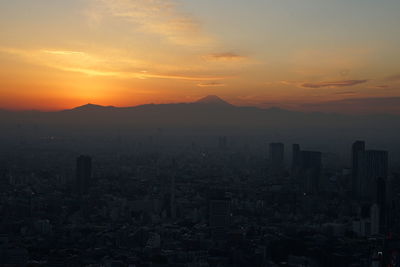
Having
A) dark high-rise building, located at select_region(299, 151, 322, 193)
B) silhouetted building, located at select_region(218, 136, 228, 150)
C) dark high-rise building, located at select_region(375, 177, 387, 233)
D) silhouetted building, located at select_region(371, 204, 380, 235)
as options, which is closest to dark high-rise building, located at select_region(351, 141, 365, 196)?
dark high-rise building, located at select_region(299, 151, 322, 193)

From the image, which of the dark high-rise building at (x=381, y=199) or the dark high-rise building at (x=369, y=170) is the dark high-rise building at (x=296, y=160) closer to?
the dark high-rise building at (x=369, y=170)

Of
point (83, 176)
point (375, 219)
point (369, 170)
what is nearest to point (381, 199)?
point (375, 219)

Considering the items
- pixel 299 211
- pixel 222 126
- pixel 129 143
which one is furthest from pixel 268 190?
pixel 222 126

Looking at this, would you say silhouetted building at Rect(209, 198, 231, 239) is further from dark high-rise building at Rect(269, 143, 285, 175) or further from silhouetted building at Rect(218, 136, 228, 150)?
silhouetted building at Rect(218, 136, 228, 150)

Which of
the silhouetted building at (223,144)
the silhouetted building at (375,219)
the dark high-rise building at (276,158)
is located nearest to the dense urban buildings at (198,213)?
the silhouetted building at (375,219)

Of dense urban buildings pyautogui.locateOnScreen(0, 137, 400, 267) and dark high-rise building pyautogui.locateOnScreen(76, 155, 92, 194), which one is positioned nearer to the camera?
dense urban buildings pyautogui.locateOnScreen(0, 137, 400, 267)

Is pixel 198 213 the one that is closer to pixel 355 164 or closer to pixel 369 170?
pixel 369 170
